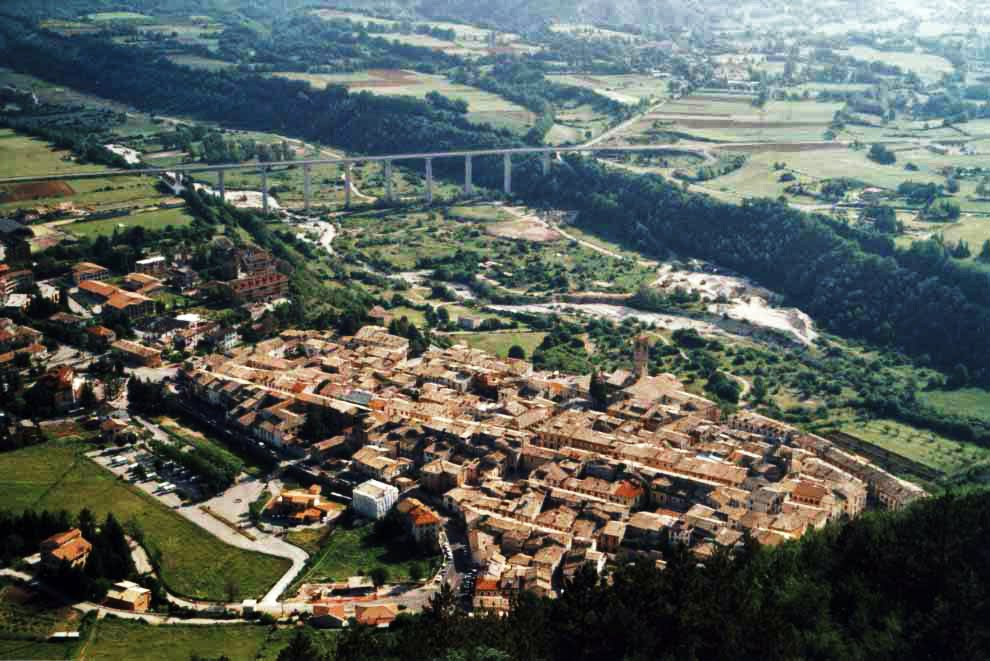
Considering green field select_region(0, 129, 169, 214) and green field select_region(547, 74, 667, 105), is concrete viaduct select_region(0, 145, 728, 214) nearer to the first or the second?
green field select_region(0, 129, 169, 214)

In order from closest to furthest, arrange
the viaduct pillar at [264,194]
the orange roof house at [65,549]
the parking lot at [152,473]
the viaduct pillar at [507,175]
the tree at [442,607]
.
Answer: the tree at [442,607] → the orange roof house at [65,549] → the parking lot at [152,473] → the viaduct pillar at [264,194] → the viaduct pillar at [507,175]

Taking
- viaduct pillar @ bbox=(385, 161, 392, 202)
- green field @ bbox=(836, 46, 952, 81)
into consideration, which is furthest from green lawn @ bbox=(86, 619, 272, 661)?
green field @ bbox=(836, 46, 952, 81)

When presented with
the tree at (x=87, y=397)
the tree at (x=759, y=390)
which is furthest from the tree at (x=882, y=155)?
the tree at (x=87, y=397)

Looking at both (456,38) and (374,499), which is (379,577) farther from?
(456,38)

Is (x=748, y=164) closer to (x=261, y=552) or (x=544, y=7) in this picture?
(x=261, y=552)

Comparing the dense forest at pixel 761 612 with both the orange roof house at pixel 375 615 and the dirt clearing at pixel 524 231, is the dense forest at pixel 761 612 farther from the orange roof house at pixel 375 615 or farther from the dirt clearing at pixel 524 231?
the dirt clearing at pixel 524 231

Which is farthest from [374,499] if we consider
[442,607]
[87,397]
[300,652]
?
[87,397]
